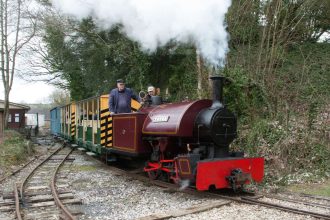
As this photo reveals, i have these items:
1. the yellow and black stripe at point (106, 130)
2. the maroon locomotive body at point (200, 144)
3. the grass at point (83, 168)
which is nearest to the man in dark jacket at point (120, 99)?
the yellow and black stripe at point (106, 130)

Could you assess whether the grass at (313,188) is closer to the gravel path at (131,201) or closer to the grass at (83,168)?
the gravel path at (131,201)

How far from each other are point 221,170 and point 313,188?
203 centimetres

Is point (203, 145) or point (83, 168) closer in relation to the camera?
point (203, 145)

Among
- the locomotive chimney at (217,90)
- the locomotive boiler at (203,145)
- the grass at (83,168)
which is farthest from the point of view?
the grass at (83,168)

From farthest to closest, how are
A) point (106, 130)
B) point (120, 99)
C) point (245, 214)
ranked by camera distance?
1. point (106, 130)
2. point (120, 99)
3. point (245, 214)

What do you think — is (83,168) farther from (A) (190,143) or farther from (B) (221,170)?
(B) (221,170)

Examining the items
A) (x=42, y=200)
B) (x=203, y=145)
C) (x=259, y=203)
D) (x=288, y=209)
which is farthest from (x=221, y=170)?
(x=42, y=200)

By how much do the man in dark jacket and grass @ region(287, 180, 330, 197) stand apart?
4.27 meters

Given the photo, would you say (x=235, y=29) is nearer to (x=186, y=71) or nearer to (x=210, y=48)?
(x=186, y=71)

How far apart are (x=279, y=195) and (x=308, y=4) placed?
8346 millimetres

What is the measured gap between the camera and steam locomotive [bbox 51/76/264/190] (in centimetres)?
677

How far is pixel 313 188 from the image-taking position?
7.52 m

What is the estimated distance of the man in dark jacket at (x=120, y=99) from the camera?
9672 mm

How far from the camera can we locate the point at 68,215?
19.1ft
